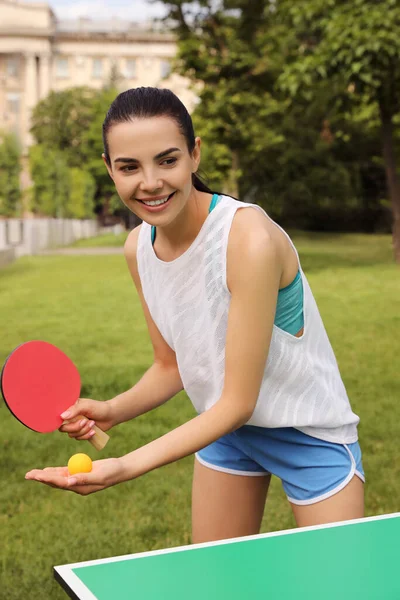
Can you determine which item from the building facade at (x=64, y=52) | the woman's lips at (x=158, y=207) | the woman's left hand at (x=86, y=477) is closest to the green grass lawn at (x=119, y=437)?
the woman's left hand at (x=86, y=477)

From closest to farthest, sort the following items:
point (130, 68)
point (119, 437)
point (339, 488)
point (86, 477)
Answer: point (86, 477) → point (339, 488) → point (119, 437) → point (130, 68)

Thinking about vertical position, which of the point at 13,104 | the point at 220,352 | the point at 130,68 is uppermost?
the point at 220,352

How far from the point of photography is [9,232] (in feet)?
90.4

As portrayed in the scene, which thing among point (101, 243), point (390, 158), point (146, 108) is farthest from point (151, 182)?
point (101, 243)

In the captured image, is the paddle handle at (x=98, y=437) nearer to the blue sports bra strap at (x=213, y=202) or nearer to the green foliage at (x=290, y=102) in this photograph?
the blue sports bra strap at (x=213, y=202)

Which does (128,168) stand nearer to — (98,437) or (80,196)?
(98,437)

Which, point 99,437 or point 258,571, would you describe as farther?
point 99,437

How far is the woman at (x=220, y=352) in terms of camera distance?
211 cm

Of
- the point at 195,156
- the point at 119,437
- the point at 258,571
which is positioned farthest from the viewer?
the point at 119,437

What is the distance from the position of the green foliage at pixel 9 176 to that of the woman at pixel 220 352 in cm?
5348

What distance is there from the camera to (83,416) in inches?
97.2

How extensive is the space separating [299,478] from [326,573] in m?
0.65

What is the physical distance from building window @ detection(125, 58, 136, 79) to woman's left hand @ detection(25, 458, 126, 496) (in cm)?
8581

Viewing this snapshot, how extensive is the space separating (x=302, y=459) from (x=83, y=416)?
607 mm
